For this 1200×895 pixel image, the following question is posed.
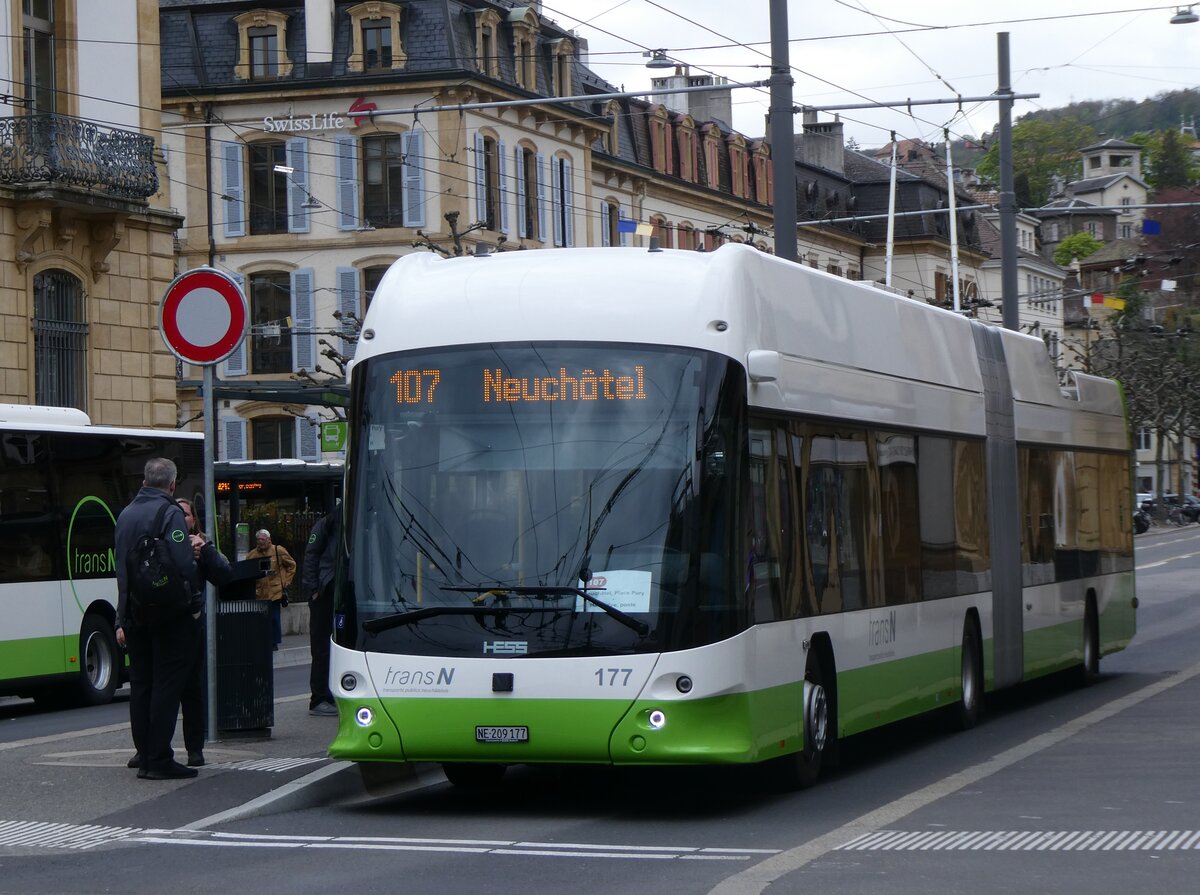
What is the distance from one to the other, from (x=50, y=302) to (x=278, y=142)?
2473 cm

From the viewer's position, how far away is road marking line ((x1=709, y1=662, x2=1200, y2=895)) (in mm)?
8453

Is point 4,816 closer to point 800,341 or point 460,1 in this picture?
Result: point 800,341

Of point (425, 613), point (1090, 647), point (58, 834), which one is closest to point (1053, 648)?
point (1090, 647)

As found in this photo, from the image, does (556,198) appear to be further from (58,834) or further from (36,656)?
(58,834)

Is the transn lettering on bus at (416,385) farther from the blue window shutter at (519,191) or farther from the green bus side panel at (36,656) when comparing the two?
the blue window shutter at (519,191)

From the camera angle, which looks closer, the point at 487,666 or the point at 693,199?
the point at 487,666

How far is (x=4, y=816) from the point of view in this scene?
10398 mm

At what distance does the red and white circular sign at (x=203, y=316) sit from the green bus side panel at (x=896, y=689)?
13.6ft

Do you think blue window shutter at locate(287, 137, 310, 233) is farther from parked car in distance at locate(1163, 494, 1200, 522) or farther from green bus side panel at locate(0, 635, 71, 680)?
parked car in distance at locate(1163, 494, 1200, 522)

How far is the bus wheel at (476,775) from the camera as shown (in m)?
12.0

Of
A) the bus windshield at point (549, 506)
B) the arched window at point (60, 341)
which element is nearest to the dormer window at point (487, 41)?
the arched window at point (60, 341)

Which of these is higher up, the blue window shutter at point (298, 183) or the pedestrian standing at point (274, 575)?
the blue window shutter at point (298, 183)

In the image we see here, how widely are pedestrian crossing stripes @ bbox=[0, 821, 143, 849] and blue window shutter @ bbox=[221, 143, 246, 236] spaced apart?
148 feet

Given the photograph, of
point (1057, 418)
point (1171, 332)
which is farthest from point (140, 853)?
point (1171, 332)
